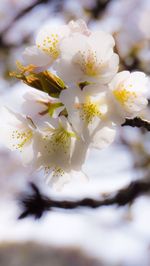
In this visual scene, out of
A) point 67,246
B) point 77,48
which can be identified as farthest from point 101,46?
point 67,246

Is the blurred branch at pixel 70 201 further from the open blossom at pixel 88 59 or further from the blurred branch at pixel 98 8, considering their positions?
the blurred branch at pixel 98 8

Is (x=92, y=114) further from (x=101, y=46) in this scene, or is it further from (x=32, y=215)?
(x=32, y=215)

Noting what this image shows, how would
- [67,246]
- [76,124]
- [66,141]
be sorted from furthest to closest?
[67,246] < [66,141] < [76,124]

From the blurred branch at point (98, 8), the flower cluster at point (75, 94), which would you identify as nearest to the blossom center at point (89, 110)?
the flower cluster at point (75, 94)

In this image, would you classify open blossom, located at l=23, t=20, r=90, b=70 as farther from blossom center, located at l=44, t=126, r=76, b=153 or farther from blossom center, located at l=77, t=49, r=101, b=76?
blossom center, located at l=44, t=126, r=76, b=153

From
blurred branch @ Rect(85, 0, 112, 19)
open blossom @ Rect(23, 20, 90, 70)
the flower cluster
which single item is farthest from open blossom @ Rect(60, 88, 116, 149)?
Result: blurred branch @ Rect(85, 0, 112, 19)

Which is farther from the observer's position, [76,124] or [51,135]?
[51,135]

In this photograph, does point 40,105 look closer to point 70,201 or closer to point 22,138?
point 22,138

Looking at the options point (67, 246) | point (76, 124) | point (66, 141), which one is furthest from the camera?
point (67, 246)
